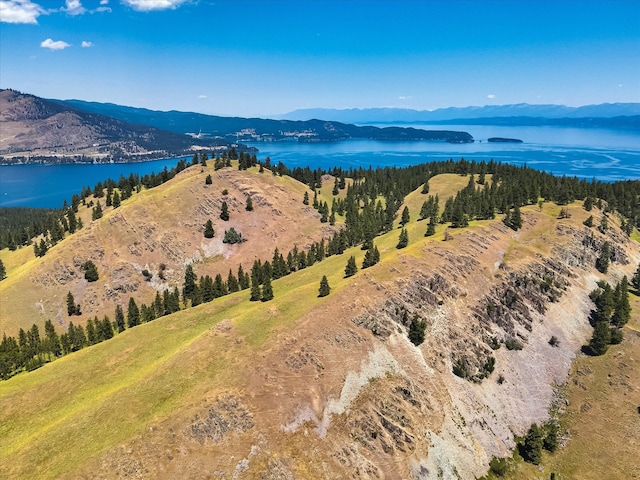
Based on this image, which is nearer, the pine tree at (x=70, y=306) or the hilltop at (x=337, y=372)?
the hilltop at (x=337, y=372)

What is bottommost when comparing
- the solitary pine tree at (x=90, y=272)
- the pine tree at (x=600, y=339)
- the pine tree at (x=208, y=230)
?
the pine tree at (x=600, y=339)

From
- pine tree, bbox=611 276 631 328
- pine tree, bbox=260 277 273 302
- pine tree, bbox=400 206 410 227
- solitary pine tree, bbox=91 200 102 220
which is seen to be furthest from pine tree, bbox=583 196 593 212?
solitary pine tree, bbox=91 200 102 220

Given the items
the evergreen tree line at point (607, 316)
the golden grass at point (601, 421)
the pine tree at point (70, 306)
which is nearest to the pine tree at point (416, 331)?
the golden grass at point (601, 421)

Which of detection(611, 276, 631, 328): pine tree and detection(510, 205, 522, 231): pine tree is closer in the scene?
detection(611, 276, 631, 328): pine tree

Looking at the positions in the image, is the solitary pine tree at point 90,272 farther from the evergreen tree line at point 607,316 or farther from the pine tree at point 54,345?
the evergreen tree line at point 607,316

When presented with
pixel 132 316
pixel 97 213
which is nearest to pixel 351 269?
pixel 132 316

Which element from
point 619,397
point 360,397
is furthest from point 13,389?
point 619,397

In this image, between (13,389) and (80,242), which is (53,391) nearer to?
(13,389)

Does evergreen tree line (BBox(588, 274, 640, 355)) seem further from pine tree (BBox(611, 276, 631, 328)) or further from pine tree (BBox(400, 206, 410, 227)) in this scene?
pine tree (BBox(400, 206, 410, 227))
